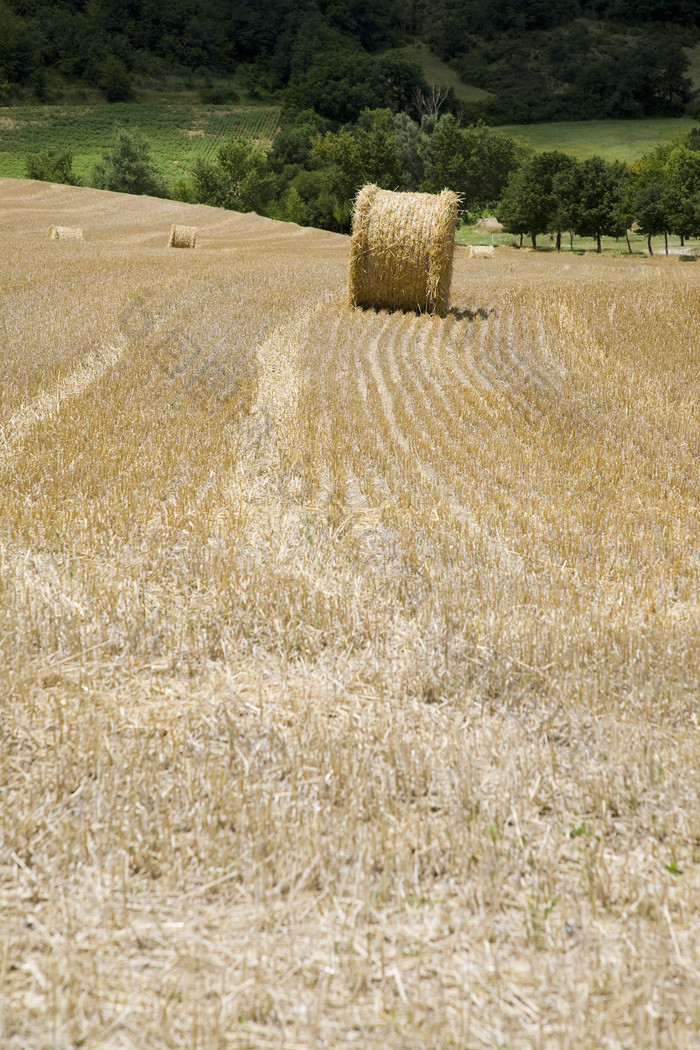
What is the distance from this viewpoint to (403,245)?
1617 cm

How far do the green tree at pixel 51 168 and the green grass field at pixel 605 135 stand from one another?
148 feet

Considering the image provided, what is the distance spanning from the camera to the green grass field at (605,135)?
85.1 m

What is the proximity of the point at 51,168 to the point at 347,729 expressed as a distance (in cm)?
7450

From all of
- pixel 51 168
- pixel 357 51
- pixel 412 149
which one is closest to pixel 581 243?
pixel 412 149

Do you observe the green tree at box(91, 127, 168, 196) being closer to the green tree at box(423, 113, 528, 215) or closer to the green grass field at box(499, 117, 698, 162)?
the green tree at box(423, 113, 528, 215)

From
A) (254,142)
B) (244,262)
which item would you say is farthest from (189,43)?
(244,262)

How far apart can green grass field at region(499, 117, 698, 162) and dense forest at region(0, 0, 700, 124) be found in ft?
24.0

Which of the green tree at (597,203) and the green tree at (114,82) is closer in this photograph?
the green tree at (597,203)

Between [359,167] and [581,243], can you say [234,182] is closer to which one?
[359,167]

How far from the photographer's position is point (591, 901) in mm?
2832

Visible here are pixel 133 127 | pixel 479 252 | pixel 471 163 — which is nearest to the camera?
pixel 479 252

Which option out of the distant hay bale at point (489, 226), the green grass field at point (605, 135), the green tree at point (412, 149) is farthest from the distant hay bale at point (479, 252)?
the green grass field at point (605, 135)

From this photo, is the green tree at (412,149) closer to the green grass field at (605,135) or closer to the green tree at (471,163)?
the green tree at (471,163)

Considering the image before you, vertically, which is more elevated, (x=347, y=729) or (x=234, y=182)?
(x=347, y=729)
